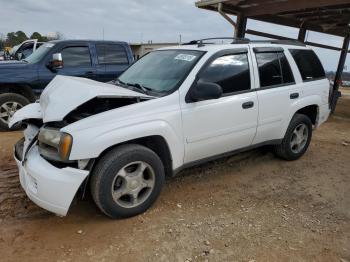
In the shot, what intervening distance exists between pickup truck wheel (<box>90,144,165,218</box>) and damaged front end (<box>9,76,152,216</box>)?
180 millimetres

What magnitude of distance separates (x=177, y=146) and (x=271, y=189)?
148 centimetres

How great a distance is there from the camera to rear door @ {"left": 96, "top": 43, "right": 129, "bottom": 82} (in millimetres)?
7477

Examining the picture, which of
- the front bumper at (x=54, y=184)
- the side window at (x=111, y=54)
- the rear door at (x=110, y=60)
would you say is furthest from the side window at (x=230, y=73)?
the side window at (x=111, y=54)

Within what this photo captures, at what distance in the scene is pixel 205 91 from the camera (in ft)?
11.8

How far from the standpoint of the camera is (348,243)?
3221mm

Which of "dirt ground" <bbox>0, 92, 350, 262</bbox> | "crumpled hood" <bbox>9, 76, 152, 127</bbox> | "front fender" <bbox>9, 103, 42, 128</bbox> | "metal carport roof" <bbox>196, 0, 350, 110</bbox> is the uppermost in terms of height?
"metal carport roof" <bbox>196, 0, 350, 110</bbox>

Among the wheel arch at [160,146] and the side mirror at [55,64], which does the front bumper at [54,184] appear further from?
the side mirror at [55,64]

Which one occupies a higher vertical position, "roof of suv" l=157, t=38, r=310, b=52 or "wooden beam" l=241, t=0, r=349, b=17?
"wooden beam" l=241, t=0, r=349, b=17

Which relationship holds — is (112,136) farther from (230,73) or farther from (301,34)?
(301,34)

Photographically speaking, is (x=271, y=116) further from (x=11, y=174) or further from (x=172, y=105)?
(x=11, y=174)

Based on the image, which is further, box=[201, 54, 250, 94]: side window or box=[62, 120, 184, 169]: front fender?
box=[201, 54, 250, 94]: side window

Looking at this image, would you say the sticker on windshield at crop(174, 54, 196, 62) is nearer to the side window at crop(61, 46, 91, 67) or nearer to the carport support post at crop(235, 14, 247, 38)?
the side window at crop(61, 46, 91, 67)

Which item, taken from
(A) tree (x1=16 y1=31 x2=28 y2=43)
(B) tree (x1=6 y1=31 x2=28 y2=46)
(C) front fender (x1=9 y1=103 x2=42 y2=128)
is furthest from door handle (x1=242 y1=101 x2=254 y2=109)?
(A) tree (x1=16 y1=31 x2=28 y2=43)

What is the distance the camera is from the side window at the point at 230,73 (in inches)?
157
